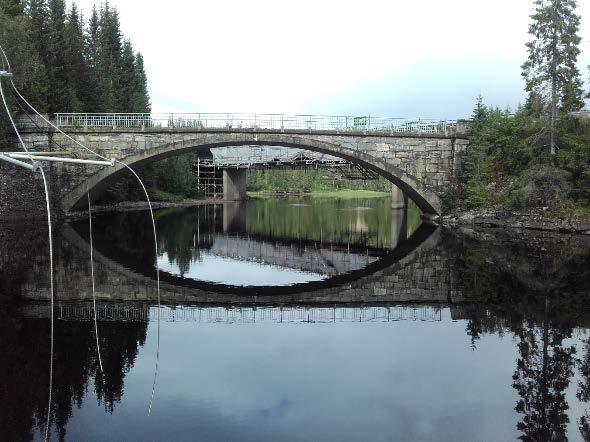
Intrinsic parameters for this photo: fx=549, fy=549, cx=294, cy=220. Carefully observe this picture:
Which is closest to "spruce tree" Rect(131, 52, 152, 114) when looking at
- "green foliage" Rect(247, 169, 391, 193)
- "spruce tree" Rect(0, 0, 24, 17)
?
"spruce tree" Rect(0, 0, 24, 17)

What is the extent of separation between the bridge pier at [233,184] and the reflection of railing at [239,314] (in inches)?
2554

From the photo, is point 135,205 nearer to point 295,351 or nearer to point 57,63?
point 57,63

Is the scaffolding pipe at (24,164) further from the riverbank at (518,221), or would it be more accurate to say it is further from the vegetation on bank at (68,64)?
the riverbank at (518,221)

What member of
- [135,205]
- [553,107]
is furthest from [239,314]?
[135,205]

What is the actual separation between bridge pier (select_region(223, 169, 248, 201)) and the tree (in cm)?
5002

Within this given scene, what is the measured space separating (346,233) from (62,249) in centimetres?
2090

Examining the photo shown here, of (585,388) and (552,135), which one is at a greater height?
(552,135)

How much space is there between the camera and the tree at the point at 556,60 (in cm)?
3362

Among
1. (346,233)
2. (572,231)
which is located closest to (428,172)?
(346,233)

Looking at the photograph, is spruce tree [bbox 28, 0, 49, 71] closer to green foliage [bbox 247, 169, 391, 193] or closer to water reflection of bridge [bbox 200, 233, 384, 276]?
water reflection of bridge [bbox 200, 233, 384, 276]

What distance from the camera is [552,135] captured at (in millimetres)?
33500

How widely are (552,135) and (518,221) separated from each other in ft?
18.4

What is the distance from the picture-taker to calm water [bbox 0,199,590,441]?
7.38m

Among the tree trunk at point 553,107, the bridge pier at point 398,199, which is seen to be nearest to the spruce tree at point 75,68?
the bridge pier at point 398,199
